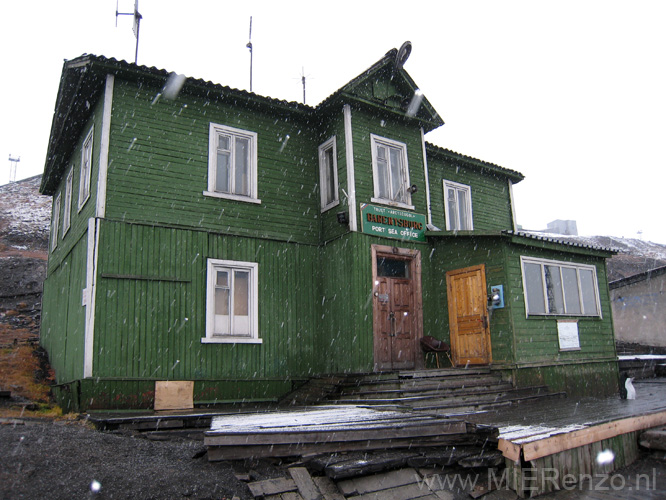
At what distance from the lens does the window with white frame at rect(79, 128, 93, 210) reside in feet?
37.4

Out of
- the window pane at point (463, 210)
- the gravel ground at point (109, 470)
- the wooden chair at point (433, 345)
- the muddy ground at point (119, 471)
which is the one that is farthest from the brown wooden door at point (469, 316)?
the gravel ground at point (109, 470)

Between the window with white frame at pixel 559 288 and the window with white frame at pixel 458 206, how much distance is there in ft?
10.8

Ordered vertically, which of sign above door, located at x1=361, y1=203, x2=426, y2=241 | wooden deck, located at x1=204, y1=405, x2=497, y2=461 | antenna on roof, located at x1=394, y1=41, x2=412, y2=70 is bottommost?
wooden deck, located at x1=204, y1=405, x2=497, y2=461

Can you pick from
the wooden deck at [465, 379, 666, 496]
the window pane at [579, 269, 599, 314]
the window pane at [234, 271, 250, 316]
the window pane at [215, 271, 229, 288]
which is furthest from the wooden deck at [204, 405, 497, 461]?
the window pane at [579, 269, 599, 314]

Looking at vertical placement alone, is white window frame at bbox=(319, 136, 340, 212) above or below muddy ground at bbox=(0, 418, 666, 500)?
above

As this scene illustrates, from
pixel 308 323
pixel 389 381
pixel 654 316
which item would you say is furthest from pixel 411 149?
pixel 654 316

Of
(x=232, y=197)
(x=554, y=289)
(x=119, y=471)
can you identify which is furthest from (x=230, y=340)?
(x=554, y=289)

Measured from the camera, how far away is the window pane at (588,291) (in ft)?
43.5

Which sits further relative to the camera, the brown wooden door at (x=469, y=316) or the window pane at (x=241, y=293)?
the brown wooden door at (x=469, y=316)

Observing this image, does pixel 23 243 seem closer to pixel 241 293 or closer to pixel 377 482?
pixel 241 293

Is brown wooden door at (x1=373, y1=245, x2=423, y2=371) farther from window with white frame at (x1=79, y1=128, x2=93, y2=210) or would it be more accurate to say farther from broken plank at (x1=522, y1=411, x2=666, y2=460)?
window with white frame at (x1=79, y1=128, x2=93, y2=210)

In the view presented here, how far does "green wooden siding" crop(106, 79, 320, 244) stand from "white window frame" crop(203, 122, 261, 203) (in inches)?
3.7

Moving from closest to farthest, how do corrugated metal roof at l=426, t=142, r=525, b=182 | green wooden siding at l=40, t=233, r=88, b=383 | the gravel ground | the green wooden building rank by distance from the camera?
the gravel ground → the green wooden building → green wooden siding at l=40, t=233, r=88, b=383 → corrugated metal roof at l=426, t=142, r=525, b=182

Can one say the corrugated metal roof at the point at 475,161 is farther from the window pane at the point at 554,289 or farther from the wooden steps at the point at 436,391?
the wooden steps at the point at 436,391
